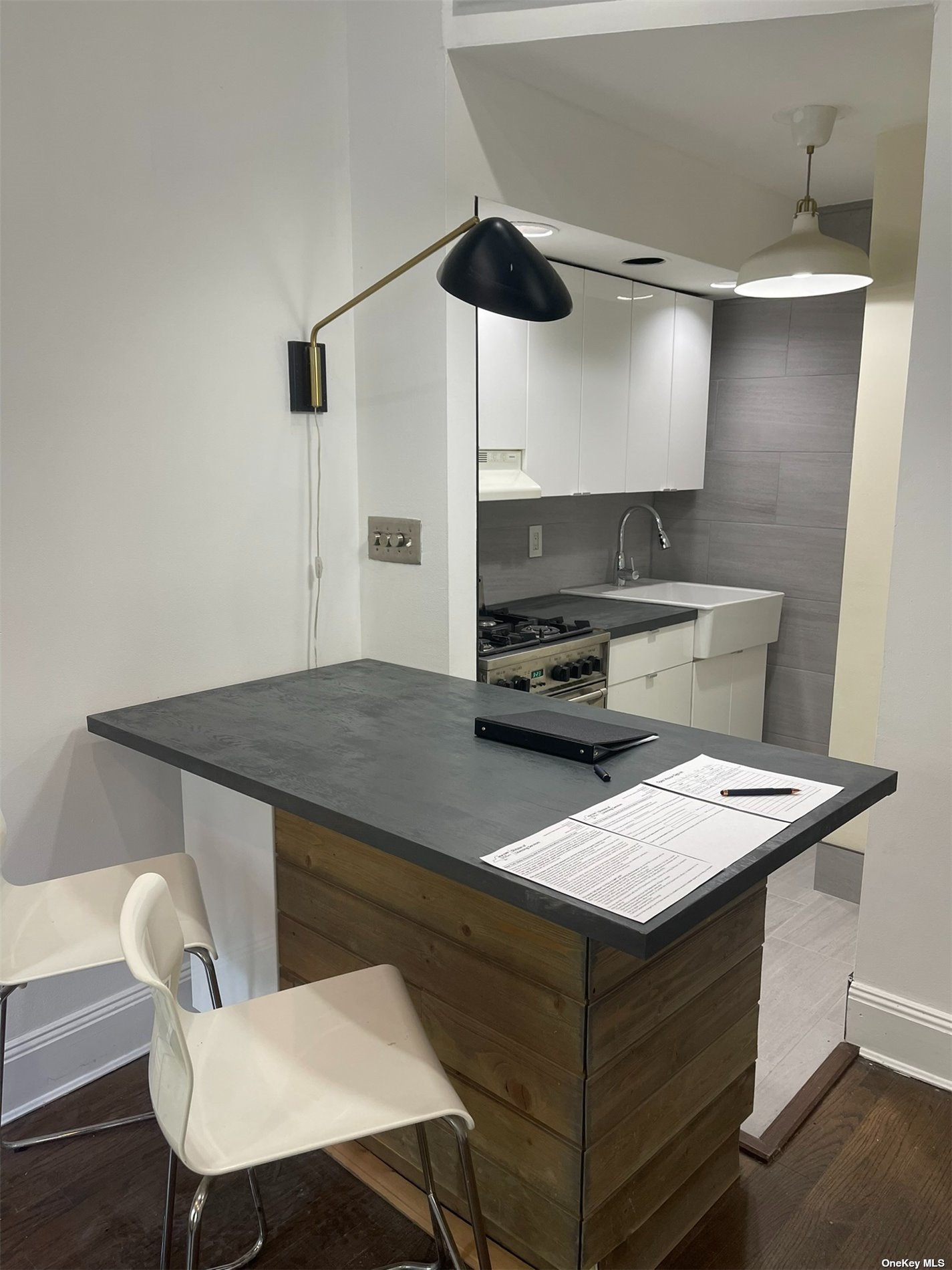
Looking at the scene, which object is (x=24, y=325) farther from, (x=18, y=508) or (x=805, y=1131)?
(x=805, y=1131)

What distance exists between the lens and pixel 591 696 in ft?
10.9

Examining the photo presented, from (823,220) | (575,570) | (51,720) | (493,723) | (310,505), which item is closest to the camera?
(493,723)

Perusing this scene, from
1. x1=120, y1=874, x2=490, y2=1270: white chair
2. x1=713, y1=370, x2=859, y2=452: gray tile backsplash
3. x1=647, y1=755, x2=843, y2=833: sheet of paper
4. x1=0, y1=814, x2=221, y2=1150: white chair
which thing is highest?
x1=713, y1=370, x2=859, y2=452: gray tile backsplash

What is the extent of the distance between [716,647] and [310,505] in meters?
1.91

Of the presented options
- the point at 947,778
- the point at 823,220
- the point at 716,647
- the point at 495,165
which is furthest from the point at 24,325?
the point at 823,220

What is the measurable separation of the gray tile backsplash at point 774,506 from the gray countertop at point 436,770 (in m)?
1.60

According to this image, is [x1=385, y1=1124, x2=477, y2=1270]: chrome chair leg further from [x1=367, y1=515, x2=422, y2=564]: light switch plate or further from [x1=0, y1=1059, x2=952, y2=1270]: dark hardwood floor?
[x1=367, y1=515, x2=422, y2=564]: light switch plate

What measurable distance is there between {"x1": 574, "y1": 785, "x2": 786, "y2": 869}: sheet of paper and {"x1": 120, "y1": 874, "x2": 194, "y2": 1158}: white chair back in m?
0.66

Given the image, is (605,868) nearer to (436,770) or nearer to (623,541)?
(436,770)

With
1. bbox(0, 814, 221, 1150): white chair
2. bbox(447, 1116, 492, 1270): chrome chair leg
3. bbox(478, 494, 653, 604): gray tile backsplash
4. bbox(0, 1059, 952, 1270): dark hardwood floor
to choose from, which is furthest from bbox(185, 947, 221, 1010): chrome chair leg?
bbox(478, 494, 653, 604): gray tile backsplash

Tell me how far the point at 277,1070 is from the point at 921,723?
1608 mm

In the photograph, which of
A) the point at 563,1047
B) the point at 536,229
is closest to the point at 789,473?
the point at 536,229

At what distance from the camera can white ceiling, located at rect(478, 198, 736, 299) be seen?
8.68ft

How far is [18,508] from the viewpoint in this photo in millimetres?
2021
